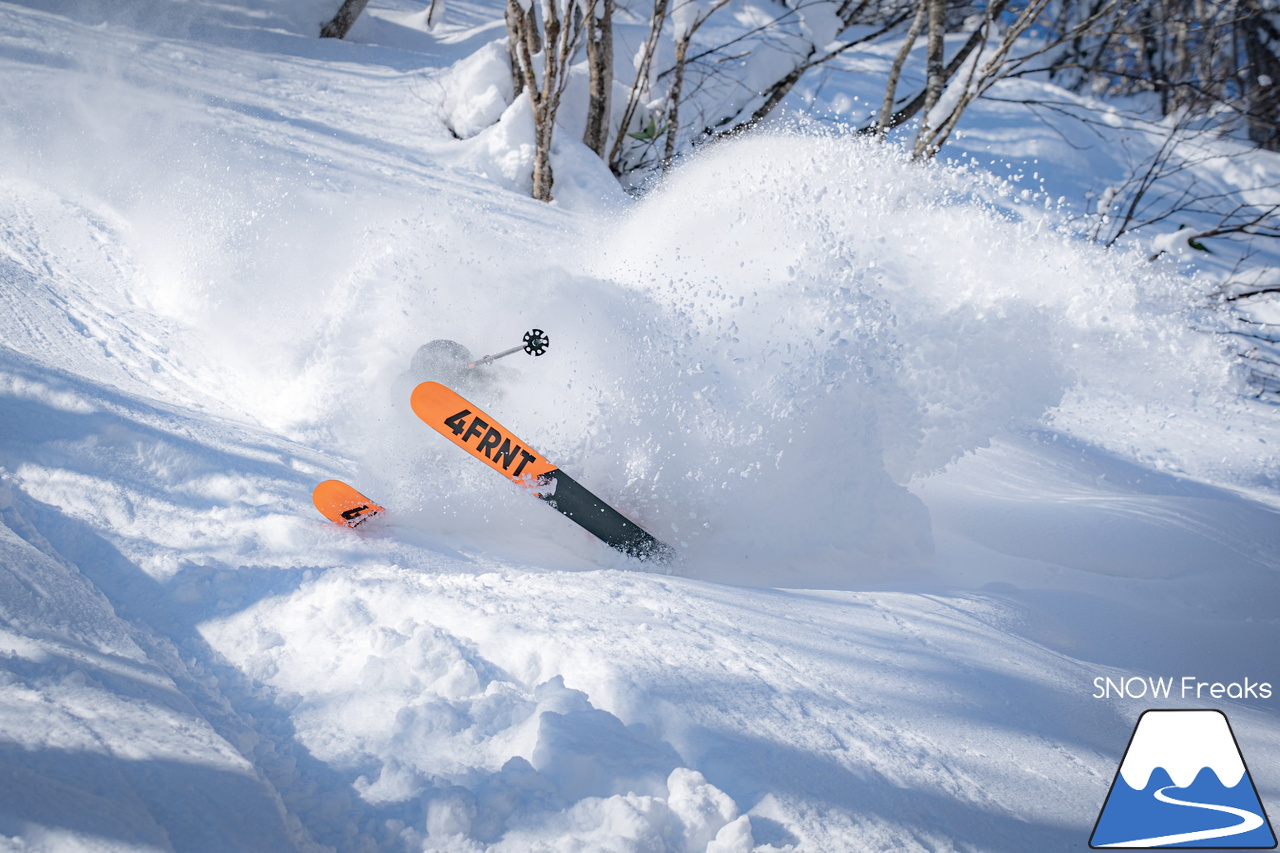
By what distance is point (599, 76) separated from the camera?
718 centimetres

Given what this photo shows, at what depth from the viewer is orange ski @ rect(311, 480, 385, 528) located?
8.16 ft

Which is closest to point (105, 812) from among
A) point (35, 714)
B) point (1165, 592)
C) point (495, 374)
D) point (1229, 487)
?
point (35, 714)

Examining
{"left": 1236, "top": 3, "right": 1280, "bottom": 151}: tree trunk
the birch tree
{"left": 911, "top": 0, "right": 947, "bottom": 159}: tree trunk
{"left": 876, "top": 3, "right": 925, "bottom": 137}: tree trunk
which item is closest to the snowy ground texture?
the birch tree

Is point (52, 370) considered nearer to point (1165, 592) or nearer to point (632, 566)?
point (632, 566)

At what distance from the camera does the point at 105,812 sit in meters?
1.13

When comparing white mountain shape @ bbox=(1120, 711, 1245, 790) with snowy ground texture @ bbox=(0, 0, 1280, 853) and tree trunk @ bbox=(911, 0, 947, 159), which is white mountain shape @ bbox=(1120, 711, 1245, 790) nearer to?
snowy ground texture @ bbox=(0, 0, 1280, 853)

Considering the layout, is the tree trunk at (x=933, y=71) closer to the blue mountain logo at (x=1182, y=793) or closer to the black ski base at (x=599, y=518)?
the black ski base at (x=599, y=518)

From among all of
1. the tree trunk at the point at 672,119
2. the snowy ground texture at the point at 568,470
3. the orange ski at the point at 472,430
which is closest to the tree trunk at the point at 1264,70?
the snowy ground texture at the point at 568,470

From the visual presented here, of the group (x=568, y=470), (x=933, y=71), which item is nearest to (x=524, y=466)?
(x=568, y=470)

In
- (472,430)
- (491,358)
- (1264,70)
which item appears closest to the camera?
(472,430)

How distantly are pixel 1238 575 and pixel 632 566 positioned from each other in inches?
125

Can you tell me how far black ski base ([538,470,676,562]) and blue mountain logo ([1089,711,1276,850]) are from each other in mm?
1837

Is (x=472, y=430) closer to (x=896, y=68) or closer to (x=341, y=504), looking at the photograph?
(x=341, y=504)

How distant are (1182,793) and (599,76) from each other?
24.4 feet
